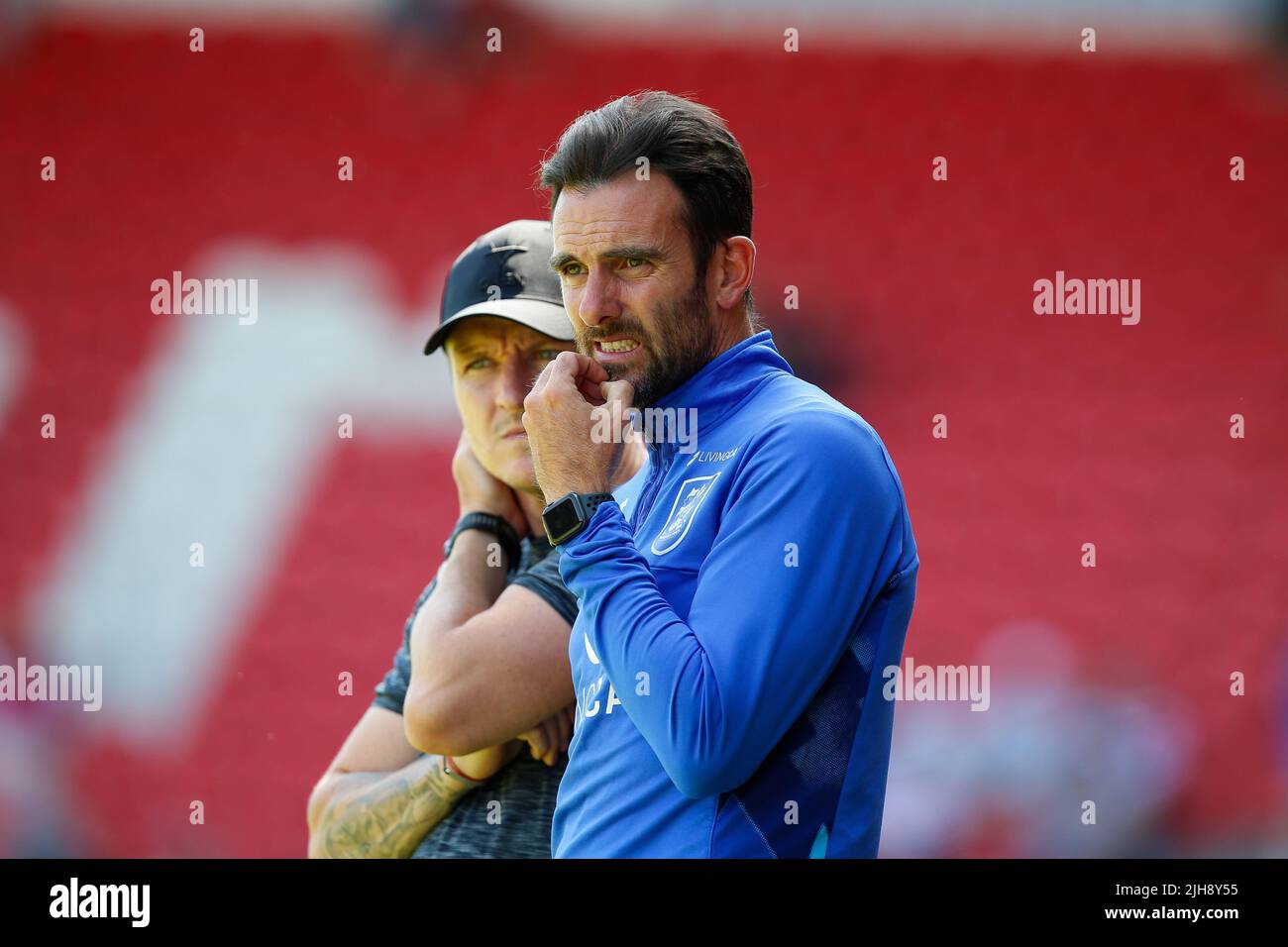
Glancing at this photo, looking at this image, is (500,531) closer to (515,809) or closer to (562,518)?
(515,809)

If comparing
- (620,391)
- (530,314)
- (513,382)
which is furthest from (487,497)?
(620,391)

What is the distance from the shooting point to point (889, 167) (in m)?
6.18

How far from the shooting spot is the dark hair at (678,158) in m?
1.92

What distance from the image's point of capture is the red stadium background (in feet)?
18.7

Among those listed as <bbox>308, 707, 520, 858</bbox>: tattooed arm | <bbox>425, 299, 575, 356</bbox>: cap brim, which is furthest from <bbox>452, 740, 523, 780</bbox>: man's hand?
<bbox>425, 299, 575, 356</bbox>: cap brim

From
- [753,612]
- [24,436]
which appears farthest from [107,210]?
[753,612]

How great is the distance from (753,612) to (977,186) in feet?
16.1

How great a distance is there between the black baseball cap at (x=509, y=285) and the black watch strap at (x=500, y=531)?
29cm

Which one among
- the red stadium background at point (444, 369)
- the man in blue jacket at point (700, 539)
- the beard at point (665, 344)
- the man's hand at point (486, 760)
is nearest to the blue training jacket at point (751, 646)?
the man in blue jacket at point (700, 539)

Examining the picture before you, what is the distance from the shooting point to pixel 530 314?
→ 7.57ft

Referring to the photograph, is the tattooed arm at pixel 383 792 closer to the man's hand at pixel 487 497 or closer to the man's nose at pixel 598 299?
the man's hand at pixel 487 497

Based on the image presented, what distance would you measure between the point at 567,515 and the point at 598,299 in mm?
301

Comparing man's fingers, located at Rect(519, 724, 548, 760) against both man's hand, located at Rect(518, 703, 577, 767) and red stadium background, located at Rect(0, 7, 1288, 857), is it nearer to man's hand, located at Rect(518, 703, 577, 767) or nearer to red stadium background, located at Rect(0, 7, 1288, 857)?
man's hand, located at Rect(518, 703, 577, 767)
